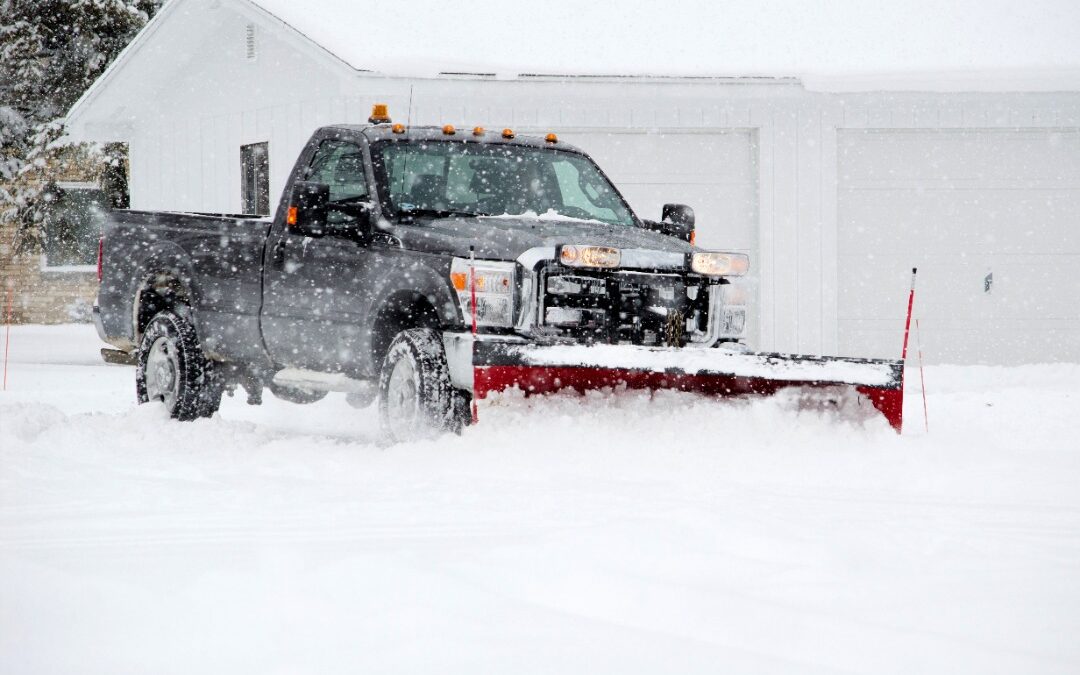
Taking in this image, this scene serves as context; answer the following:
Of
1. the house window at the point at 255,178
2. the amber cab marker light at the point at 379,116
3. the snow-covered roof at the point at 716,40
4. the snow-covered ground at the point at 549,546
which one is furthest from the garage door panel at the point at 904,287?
the amber cab marker light at the point at 379,116

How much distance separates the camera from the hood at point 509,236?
8094 millimetres

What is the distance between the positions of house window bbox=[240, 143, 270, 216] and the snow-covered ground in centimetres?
826

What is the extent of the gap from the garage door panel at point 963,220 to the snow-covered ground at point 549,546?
7.50 metres

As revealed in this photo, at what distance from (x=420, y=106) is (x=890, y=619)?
38.8ft

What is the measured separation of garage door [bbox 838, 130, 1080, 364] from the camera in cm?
1662

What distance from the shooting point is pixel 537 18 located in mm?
16906

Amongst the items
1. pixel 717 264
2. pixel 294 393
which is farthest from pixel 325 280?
pixel 717 264

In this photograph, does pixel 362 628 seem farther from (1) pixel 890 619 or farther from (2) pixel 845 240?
(2) pixel 845 240

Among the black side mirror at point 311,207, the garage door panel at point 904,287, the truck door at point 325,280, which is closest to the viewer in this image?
the black side mirror at point 311,207

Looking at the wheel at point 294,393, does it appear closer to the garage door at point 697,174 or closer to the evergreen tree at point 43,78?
the garage door at point 697,174

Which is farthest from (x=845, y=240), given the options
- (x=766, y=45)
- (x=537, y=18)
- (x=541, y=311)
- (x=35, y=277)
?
(x=35, y=277)

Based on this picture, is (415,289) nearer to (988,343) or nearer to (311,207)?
(311,207)

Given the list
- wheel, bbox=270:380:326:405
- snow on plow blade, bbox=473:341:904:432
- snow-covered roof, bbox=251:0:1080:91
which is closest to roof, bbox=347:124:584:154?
wheel, bbox=270:380:326:405

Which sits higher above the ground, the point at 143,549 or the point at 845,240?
the point at 845,240
